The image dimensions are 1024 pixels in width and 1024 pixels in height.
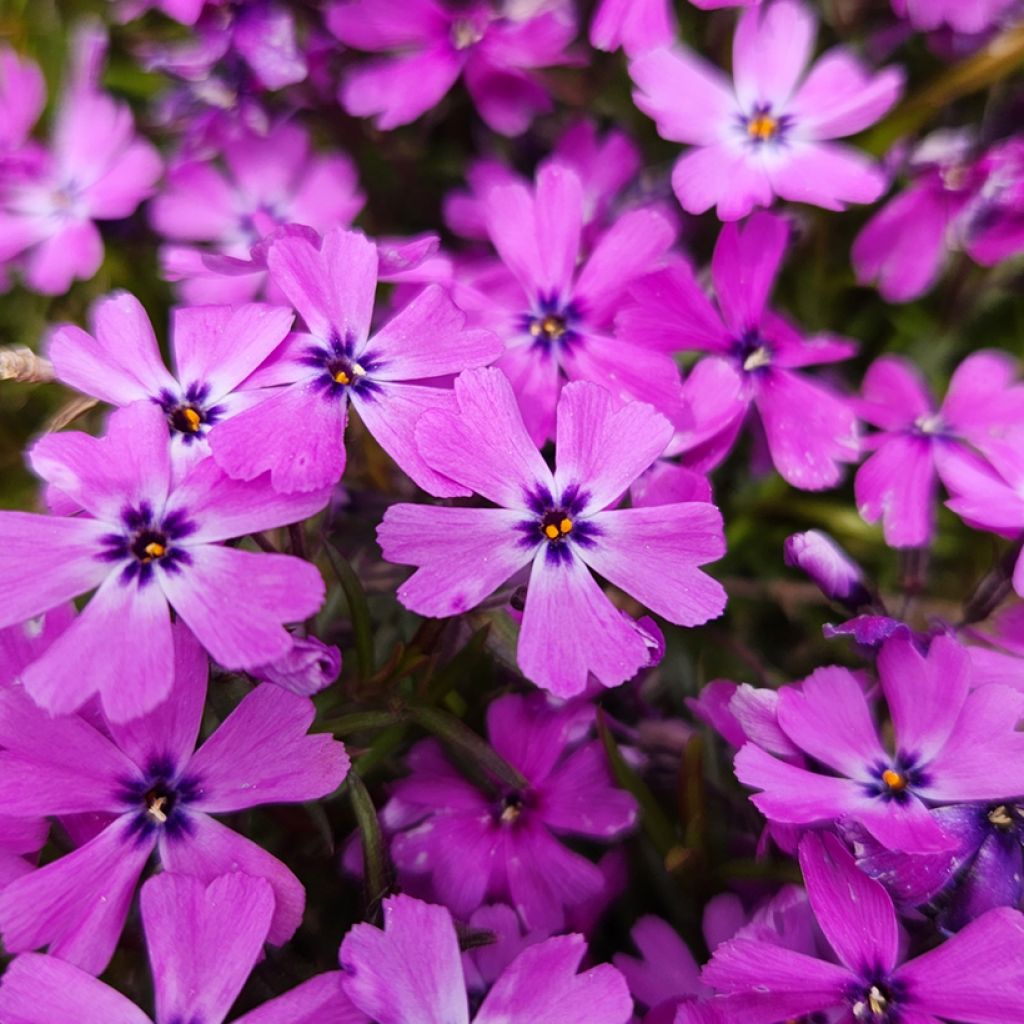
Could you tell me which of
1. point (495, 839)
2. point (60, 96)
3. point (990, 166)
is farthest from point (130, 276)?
point (990, 166)

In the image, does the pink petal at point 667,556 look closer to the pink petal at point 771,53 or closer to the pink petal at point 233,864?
the pink petal at point 233,864

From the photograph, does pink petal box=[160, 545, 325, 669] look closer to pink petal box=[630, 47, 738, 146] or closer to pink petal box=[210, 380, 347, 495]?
pink petal box=[210, 380, 347, 495]

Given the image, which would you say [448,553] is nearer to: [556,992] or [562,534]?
[562,534]

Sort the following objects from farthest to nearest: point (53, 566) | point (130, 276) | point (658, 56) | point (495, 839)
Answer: point (130, 276) → point (658, 56) → point (495, 839) → point (53, 566)

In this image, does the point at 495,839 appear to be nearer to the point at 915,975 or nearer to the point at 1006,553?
the point at 915,975

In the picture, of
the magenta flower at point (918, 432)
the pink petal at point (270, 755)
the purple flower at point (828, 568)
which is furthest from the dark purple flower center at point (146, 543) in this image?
the magenta flower at point (918, 432)

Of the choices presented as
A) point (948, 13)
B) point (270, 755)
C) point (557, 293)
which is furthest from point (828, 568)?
point (948, 13)

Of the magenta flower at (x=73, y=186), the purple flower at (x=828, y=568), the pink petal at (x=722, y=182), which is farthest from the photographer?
the magenta flower at (x=73, y=186)
